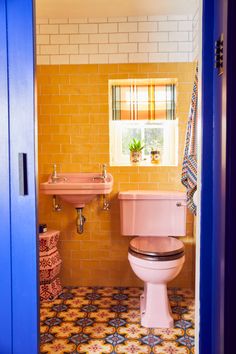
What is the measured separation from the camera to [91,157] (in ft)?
10.8

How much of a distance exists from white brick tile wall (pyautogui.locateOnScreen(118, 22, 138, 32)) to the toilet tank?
148cm

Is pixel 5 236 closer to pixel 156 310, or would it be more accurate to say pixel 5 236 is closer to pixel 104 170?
A: pixel 156 310

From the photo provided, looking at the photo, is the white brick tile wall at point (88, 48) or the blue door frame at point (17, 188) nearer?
the blue door frame at point (17, 188)

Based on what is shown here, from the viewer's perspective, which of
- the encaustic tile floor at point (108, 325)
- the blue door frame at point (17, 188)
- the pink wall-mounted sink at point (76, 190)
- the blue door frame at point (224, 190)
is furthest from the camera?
the pink wall-mounted sink at point (76, 190)

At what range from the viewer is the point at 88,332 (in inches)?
97.6

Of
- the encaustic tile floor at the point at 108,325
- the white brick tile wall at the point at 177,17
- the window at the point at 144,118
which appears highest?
the white brick tile wall at the point at 177,17

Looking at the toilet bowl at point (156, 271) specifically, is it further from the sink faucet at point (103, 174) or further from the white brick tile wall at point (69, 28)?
the white brick tile wall at point (69, 28)

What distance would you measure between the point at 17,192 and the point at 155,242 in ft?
4.80

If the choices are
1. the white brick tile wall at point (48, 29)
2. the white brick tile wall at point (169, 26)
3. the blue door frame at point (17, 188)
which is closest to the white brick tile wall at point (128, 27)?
the white brick tile wall at point (169, 26)

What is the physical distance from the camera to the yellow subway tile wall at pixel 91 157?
3232 millimetres

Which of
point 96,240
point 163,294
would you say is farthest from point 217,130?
point 96,240

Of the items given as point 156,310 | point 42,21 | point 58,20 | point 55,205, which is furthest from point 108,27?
point 156,310

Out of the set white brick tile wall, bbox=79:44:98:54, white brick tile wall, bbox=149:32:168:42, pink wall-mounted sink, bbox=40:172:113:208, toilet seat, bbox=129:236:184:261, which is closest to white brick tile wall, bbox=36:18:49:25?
white brick tile wall, bbox=79:44:98:54

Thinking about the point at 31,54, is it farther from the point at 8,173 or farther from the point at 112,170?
the point at 112,170
